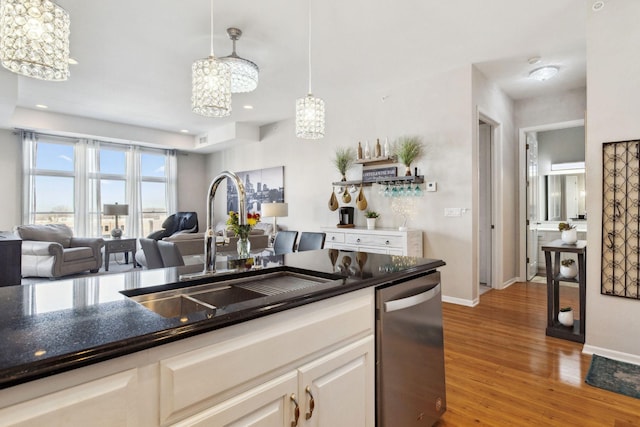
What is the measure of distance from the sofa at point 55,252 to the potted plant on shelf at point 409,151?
212 inches

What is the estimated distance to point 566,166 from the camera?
601cm

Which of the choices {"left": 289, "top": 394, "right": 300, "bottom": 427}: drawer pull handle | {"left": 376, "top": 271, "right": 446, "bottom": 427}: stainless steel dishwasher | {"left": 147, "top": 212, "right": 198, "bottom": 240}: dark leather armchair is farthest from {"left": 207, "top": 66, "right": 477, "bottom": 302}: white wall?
{"left": 289, "top": 394, "right": 300, "bottom": 427}: drawer pull handle

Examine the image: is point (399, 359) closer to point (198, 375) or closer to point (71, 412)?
point (198, 375)

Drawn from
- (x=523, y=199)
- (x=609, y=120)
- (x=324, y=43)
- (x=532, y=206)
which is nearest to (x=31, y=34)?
(x=324, y=43)

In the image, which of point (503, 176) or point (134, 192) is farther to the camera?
point (134, 192)

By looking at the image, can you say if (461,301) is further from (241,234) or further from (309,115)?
(241,234)

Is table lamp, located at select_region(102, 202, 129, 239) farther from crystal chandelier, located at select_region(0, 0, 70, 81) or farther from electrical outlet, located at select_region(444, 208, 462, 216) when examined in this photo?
electrical outlet, located at select_region(444, 208, 462, 216)

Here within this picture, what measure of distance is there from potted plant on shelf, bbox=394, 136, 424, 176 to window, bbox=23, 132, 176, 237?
612 centimetres

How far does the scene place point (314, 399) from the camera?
1.12 metres

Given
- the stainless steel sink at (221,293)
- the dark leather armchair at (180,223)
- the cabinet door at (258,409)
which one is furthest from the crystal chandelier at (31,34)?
the dark leather armchair at (180,223)

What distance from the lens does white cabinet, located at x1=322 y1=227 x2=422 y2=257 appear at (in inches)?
160

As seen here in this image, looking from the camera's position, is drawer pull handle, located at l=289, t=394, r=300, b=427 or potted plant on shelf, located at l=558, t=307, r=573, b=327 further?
potted plant on shelf, located at l=558, t=307, r=573, b=327

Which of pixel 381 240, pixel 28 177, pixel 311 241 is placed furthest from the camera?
pixel 28 177

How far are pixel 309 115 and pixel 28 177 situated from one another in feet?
21.9
